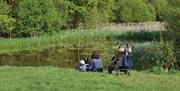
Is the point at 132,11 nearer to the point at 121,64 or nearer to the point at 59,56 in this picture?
the point at 59,56

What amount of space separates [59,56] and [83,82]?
2173cm

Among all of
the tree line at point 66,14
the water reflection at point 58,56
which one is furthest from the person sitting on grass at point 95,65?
the tree line at point 66,14

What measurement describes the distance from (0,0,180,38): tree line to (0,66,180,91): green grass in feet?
41.1

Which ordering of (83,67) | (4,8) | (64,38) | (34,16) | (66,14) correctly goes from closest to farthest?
(83,67), (64,38), (4,8), (34,16), (66,14)

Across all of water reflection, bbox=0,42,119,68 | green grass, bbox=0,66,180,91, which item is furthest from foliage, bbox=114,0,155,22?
green grass, bbox=0,66,180,91

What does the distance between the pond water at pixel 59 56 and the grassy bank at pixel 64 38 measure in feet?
6.25

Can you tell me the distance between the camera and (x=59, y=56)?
3969 centimetres

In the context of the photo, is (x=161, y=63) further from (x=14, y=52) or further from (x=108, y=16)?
(x=108, y=16)

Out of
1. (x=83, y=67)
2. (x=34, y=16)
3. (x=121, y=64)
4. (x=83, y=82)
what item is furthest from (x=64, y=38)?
(x=83, y=82)

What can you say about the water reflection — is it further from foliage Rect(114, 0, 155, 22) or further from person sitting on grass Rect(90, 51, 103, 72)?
foliage Rect(114, 0, 155, 22)

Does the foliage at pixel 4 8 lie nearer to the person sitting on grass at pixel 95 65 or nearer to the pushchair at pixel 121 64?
the person sitting on grass at pixel 95 65

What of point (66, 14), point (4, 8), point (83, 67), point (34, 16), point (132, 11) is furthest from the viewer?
point (132, 11)

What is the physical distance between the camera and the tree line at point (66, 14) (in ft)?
176

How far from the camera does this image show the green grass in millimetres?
16875
